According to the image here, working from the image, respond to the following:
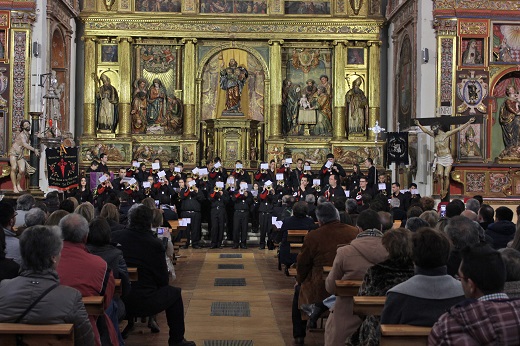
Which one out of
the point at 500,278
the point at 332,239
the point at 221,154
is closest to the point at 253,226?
the point at 221,154

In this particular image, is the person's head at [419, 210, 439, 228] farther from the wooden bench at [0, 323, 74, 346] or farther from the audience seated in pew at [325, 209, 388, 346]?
the wooden bench at [0, 323, 74, 346]

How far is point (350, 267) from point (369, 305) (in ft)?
3.97

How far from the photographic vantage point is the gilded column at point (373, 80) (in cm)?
2617

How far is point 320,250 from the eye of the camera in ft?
28.3

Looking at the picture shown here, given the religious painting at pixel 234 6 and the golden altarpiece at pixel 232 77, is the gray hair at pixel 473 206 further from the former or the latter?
the religious painting at pixel 234 6

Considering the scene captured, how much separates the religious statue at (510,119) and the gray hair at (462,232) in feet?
55.6

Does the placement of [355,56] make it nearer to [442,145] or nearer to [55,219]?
[442,145]

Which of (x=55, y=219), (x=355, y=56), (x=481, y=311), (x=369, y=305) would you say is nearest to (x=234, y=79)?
(x=355, y=56)

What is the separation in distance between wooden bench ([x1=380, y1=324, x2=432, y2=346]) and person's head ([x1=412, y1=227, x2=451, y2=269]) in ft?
1.35

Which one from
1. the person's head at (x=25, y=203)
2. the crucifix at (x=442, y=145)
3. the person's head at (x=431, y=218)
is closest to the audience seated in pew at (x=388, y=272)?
the person's head at (x=431, y=218)

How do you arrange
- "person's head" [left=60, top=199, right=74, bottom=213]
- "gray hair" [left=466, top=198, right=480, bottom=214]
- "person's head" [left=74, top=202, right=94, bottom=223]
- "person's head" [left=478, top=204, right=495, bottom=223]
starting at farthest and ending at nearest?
"gray hair" [left=466, top=198, right=480, bottom=214] → "person's head" [left=60, top=199, right=74, bottom=213] → "person's head" [left=478, top=204, right=495, bottom=223] → "person's head" [left=74, top=202, right=94, bottom=223]

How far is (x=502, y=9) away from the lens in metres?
22.5

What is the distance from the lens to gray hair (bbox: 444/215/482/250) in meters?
6.75

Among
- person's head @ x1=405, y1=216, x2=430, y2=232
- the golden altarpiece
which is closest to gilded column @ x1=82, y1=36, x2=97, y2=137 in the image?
the golden altarpiece
